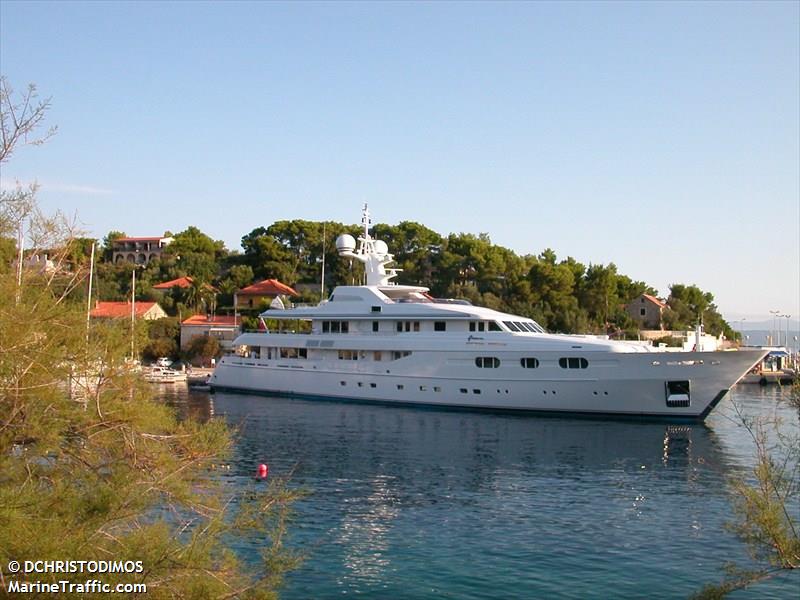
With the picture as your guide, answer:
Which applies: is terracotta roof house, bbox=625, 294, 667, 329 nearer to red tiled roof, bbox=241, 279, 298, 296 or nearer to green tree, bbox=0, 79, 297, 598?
red tiled roof, bbox=241, 279, 298, 296

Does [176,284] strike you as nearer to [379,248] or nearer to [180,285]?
[180,285]

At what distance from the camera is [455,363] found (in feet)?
107

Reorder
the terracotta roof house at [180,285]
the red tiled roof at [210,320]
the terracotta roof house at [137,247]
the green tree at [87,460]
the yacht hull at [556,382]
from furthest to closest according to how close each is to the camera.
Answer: the terracotta roof house at [137,247], the terracotta roof house at [180,285], the red tiled roof at [210,320], the yacht hull at [556,382], the green tree at [87,460]

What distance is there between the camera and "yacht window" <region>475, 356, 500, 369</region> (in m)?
31.6

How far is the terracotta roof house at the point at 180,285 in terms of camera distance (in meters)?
63.0

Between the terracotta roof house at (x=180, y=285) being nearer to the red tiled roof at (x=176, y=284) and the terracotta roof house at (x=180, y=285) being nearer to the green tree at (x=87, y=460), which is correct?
the red tiled roof at (x=176, y=284)

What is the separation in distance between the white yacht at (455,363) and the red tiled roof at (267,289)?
67.0 feet

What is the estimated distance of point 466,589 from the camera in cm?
1180

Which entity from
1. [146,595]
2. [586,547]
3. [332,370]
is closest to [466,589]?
[586,547]

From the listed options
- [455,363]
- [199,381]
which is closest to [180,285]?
[199,381]

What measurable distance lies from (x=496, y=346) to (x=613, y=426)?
19.3 feet

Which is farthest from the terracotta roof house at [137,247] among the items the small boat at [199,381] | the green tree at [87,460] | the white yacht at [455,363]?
the green tree at [87,460]

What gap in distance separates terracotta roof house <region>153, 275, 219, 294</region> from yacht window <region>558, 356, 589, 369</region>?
39.4 m

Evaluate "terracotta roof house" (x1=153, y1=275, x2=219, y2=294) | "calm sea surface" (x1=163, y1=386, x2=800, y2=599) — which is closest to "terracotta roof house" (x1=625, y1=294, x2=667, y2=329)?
"terracotta roof house" (x1=153, y1=275, x2=219, y2=294)
